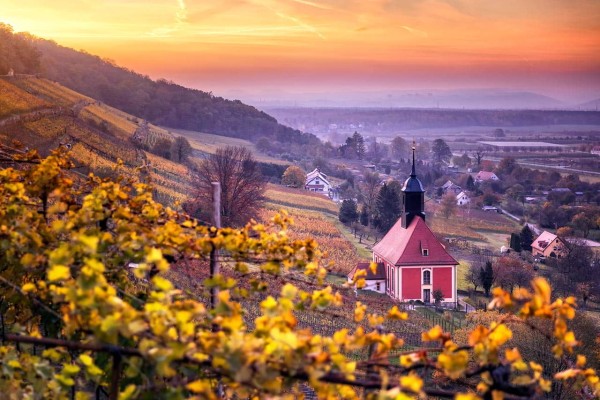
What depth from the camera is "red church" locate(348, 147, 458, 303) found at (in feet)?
117

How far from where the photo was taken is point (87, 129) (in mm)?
30672

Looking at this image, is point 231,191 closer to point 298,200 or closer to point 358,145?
point 298,200

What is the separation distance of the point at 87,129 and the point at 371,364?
2998cm

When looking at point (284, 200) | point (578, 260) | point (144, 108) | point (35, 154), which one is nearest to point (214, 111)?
point (144, 108)

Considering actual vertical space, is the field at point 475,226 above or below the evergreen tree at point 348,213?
below

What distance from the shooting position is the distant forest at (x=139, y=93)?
41981 mm

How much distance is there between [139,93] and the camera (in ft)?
224

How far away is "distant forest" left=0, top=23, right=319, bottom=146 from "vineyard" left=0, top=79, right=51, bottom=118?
792cm

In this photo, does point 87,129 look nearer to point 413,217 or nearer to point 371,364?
point 413,217

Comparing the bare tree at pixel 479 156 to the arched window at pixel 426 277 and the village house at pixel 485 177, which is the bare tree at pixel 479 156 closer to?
the village house at pixel 485 177

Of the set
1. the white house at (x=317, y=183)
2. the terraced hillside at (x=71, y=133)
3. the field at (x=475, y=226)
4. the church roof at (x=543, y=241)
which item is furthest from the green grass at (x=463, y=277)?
the white house at (x=317, y=183)

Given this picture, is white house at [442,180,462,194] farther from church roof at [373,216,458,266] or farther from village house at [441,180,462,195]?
church roof at [373,216,458,266]

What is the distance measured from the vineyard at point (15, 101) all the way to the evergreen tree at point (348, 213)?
2373 centimetres

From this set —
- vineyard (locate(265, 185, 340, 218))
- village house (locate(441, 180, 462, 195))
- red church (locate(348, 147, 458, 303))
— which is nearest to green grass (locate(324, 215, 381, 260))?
vineyard (locate(265, 185, 340, 218))
